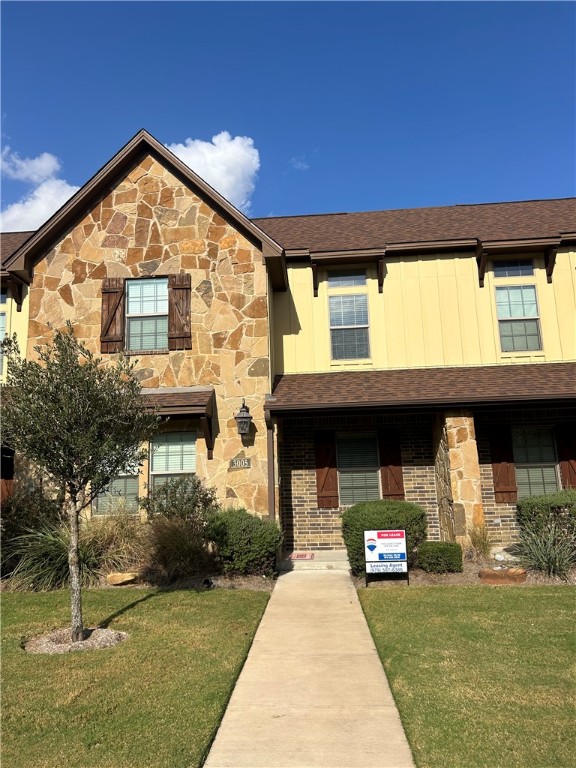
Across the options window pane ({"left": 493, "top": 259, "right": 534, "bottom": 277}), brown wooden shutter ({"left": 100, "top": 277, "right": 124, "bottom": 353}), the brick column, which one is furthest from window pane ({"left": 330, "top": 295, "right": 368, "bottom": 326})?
brown wooden shutter ({"left": 100, "top": 277, "right": 124, "bottom": 353})

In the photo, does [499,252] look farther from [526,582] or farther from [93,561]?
[93,561]

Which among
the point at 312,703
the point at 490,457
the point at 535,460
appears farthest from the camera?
the point at 535,460

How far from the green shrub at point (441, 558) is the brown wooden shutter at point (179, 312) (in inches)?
244

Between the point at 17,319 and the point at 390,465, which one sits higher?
the point at 17,319

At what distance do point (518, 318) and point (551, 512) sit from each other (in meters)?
4.76

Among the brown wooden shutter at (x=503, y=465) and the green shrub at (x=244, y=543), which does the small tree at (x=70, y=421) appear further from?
the brown wooden shutter at (x=503, y=465)

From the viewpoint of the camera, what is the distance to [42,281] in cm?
1211

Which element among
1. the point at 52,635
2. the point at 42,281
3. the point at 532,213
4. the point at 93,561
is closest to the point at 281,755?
the point at 52,635

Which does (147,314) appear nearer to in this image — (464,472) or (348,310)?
(348,310)

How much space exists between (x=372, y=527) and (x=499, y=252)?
741 centimetres

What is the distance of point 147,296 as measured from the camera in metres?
12.1

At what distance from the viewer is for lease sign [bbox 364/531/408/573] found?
9.13 metres

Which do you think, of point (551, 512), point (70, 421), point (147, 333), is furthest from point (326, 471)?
point (70, 421)

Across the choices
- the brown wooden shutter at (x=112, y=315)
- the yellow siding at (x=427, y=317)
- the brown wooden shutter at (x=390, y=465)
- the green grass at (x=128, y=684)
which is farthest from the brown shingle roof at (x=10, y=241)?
the brown wooden shutter at (x=390, y=465)
